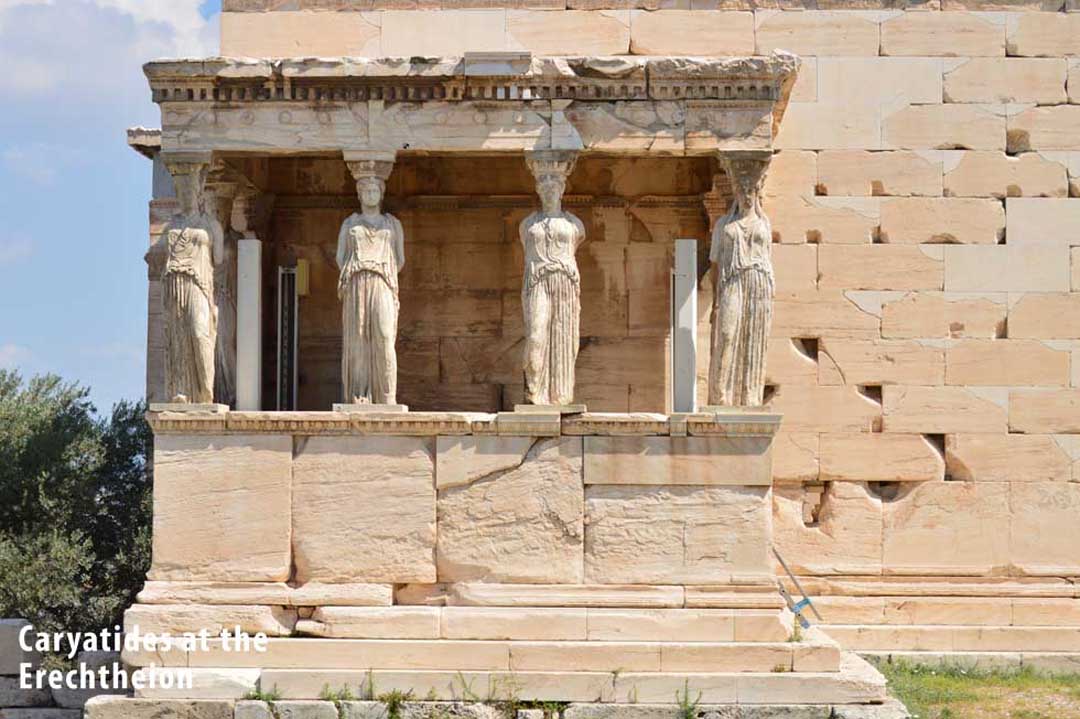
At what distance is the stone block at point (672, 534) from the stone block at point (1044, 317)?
3.01 metres

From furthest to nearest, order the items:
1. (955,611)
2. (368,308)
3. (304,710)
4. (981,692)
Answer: (955,611) < (981,692) < (368,308) < (304,710)

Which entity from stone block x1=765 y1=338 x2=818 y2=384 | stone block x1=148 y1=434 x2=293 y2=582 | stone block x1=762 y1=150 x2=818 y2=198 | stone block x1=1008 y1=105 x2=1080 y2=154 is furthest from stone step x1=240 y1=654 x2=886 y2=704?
stone block x1=1008 y1=105 x2=1080 y2=154

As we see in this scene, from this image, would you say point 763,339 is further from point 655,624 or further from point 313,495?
point 313,495

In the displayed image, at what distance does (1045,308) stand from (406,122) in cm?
513

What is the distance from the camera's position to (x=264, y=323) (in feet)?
44.5

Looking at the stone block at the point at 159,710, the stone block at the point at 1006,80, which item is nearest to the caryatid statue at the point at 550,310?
the stone block at the point at 159,710

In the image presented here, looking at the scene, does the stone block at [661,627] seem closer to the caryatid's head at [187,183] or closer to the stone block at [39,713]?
the caryatid's head at [187,183]

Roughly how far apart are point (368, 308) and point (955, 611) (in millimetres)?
4989

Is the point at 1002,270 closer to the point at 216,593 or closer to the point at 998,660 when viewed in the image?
the point at 998,660

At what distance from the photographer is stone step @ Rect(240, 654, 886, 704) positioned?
1112 centimetres

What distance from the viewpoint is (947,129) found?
1346 centimetres

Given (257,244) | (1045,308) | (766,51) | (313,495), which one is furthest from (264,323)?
(1045,308)

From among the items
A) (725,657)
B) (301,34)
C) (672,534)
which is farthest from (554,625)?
(301,34)

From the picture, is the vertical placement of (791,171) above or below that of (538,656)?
above
